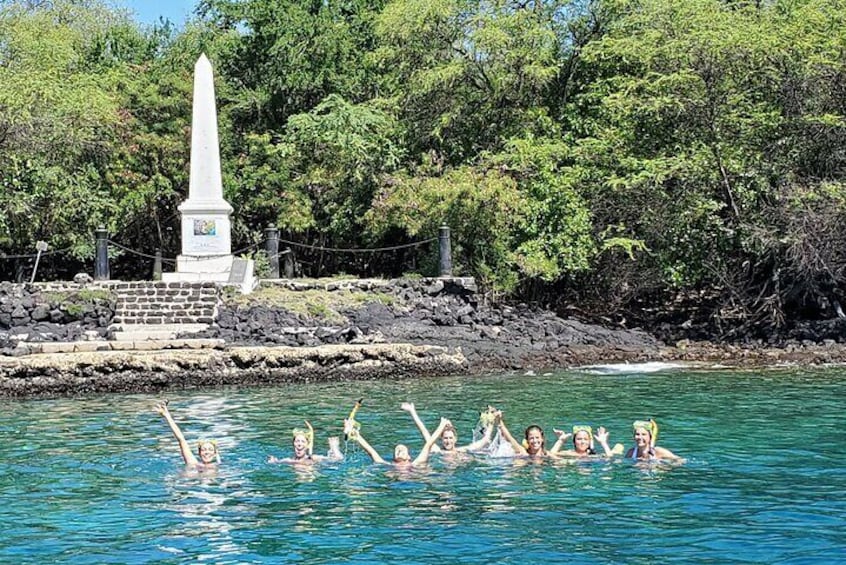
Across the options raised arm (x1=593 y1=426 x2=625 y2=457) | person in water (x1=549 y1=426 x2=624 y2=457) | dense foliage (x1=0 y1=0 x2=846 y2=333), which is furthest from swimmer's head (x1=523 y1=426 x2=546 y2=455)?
dense foliage (x1=0 y1=0 x2=846 y2=333)

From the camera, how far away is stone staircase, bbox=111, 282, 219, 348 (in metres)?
24.8

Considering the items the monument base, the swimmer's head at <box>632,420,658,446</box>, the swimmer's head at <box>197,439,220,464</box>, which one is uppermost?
the monument base

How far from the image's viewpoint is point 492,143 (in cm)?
3397

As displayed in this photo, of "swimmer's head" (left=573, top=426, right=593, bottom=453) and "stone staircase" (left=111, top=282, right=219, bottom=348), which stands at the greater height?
"stone staircase" (left=111, top=282, right=219, bottom=348)

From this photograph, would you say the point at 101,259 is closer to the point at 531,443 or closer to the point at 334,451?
the point at 334,451

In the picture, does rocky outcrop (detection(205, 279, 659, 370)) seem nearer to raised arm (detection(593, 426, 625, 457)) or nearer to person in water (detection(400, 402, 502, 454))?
person in water (detection(400, 402, 502, 454))

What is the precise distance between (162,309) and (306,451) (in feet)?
45.0

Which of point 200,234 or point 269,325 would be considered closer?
point 269,325

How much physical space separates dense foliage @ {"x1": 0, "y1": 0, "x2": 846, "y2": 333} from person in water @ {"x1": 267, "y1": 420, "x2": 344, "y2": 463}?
634 inches

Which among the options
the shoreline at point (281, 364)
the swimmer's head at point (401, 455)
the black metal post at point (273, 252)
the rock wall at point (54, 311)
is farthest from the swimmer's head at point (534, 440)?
the black metal post at point (273, 252)

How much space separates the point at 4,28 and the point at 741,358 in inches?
1062

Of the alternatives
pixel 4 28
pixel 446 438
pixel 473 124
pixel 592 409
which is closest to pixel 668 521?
pixel 446 438

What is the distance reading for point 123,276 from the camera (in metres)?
37.7

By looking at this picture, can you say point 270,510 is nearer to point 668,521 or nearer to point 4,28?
point 668,521
